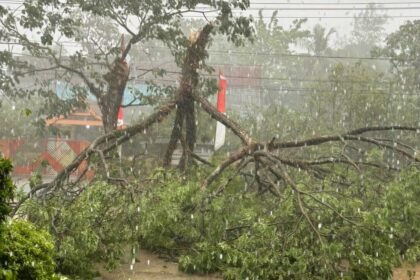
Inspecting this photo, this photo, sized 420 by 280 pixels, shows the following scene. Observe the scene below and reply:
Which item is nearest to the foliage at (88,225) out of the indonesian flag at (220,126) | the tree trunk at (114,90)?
the tree trunk at (114,90)

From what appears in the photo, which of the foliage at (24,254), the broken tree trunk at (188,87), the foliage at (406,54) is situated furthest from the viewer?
the foliage at (406,54)

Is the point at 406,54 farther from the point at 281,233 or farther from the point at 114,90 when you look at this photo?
the point at 281,233

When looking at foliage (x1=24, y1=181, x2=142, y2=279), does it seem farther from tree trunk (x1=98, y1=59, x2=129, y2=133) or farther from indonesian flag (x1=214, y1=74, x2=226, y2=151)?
indonesian flag (x1=214, y1=74, x2=226, y2=151)

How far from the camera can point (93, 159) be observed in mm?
9328

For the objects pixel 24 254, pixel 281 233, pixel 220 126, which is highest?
pixel 220 126

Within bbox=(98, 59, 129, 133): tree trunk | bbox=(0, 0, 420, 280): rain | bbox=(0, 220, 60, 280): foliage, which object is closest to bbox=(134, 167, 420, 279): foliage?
bbox=(0, 0, 420, 280): rain

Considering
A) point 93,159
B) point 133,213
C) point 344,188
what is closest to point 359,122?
point 344,188

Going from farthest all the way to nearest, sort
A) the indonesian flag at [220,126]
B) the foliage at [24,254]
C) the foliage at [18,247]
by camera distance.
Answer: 1. the indonesian flag at [220,126]
2. the foliage at [24,254]
3. the foliage at [18,247]

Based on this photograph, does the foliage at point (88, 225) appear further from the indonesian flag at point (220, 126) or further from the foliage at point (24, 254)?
the indonesian flag at point (220, 126)

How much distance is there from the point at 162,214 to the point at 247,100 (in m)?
25.8

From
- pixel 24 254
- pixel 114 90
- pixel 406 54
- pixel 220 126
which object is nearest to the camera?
pixel 24 254

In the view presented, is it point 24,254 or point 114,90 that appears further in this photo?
point 114,90

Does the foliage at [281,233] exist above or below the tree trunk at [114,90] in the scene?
below

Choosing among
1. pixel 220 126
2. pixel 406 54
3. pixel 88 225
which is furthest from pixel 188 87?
pixel 406 54
